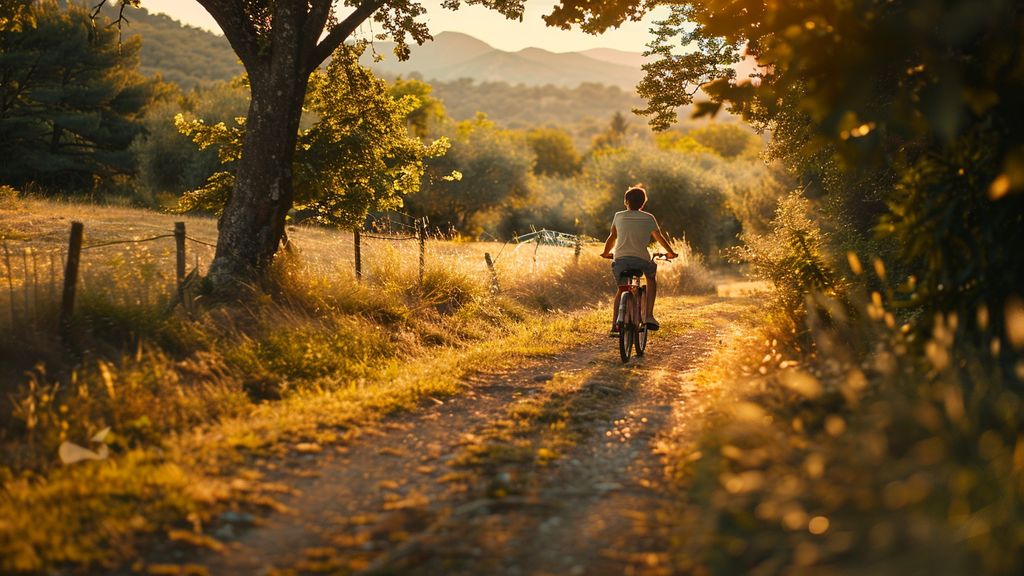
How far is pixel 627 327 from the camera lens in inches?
391

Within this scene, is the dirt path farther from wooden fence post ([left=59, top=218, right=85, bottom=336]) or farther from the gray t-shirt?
wooden fence post ([left=59, top=218, right=85, bottom=336])

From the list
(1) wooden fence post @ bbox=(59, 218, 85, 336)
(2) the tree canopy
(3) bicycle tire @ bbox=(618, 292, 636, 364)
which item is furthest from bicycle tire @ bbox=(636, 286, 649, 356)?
(1) wooden fence post @ bbox=(59, 218, 85, 336)

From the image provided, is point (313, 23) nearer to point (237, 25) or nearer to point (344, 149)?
point (237, 25)

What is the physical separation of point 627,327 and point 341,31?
5921mm

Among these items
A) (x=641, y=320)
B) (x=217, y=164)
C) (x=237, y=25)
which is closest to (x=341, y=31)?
(x=237, y=25)

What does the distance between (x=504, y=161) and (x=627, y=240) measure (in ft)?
128

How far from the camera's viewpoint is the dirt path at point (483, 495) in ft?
12.9

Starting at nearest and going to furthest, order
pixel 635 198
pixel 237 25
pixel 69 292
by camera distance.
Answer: pixel 69 292
pixel 635 198
pixel 237 25

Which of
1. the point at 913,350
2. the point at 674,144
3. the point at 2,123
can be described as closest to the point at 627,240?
the point at 913,350

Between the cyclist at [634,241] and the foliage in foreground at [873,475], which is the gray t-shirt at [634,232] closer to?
the cyclist at [634,241]

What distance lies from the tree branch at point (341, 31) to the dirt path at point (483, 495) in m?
5.73

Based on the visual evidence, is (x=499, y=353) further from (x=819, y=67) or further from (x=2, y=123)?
(x=2, y=123)

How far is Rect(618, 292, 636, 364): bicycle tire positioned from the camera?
9711 millimetres

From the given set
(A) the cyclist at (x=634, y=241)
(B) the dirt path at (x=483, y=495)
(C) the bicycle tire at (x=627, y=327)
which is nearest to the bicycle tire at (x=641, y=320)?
(C) the bicycle tire at (x=627, y=327)
